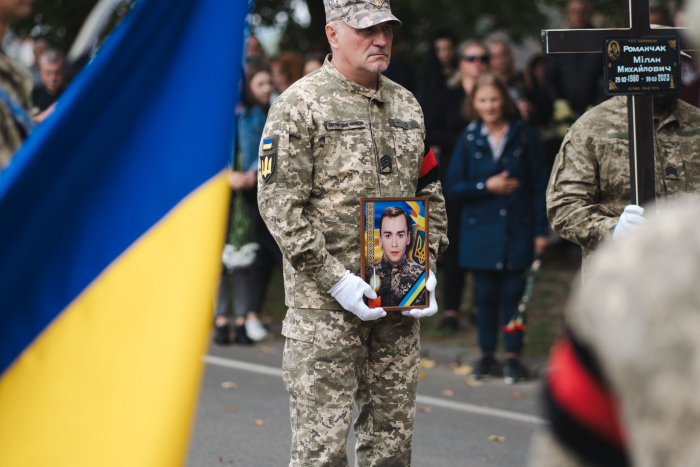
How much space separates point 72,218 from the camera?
204 centimetres

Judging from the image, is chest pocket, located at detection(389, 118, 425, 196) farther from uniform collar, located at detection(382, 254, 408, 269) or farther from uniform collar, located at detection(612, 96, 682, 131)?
uniform collar, located at detection(612, 96, 682, 131)

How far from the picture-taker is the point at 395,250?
3.55 metres

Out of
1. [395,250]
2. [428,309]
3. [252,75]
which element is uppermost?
[252,75]

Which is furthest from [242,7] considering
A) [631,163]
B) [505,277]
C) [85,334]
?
[505,277]

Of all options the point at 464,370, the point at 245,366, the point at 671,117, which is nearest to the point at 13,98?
the point at 671,117

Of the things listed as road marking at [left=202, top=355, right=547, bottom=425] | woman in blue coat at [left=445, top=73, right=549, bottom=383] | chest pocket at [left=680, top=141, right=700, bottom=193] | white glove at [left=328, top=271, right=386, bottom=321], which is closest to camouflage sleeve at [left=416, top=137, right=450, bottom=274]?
white glove at [left=328, top=271, right=386, bottom=321]

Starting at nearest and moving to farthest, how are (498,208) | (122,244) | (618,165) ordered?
(122,244) < (618,165) < (498,208)

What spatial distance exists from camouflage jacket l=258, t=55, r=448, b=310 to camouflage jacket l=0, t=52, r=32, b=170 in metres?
1.29

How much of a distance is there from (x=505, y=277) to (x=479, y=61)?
7.06 feet

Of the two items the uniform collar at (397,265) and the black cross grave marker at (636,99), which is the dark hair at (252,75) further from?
the uniform collar at (397,265)

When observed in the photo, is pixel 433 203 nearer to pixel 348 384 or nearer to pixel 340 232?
pixel 340 232

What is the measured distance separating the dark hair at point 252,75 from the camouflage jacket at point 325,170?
4905 millimetres

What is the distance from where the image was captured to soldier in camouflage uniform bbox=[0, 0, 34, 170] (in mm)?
2023

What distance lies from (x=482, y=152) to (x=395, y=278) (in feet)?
12.4
